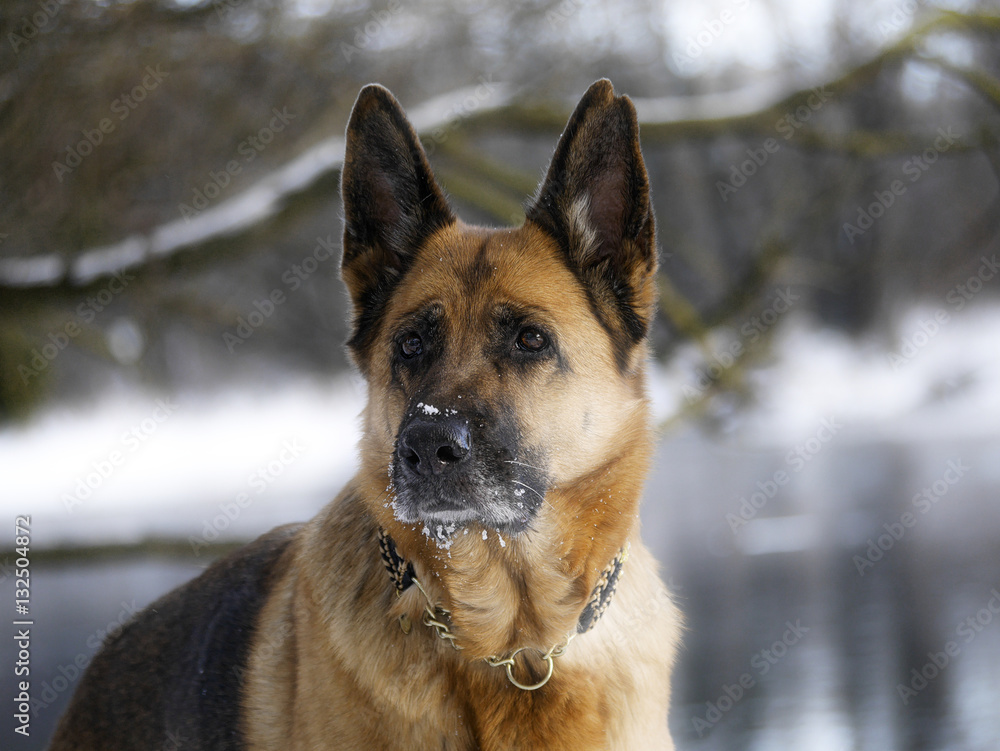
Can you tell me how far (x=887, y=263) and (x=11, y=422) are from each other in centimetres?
1333

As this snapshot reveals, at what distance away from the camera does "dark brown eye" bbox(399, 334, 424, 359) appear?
2492 millimetres

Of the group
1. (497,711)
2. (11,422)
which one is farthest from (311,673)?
(11,422)

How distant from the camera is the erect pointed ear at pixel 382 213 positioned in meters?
2.62

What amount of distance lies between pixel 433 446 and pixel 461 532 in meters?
0.36

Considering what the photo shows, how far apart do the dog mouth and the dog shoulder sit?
88 cm

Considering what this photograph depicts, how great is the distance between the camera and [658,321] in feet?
27.4

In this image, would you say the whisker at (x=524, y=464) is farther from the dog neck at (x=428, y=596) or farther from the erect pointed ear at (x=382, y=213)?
the erect pointed ear at (x=382, y=213)

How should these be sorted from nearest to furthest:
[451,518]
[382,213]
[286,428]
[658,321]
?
[451,518], [382,213], [658,321], [286,428]

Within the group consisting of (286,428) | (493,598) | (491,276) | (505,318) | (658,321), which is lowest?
(286,428)

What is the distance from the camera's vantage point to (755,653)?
5.54 m

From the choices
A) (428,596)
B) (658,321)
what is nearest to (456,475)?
(428,596)

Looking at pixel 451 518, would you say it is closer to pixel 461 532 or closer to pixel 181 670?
pixel 461 532

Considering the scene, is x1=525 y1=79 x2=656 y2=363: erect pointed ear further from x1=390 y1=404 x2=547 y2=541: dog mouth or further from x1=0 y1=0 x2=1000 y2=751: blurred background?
x1=0 y1=0 x2=1000 y2=751: blurred background

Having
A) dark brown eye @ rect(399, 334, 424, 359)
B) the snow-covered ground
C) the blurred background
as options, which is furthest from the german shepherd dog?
the snow-covered ground
